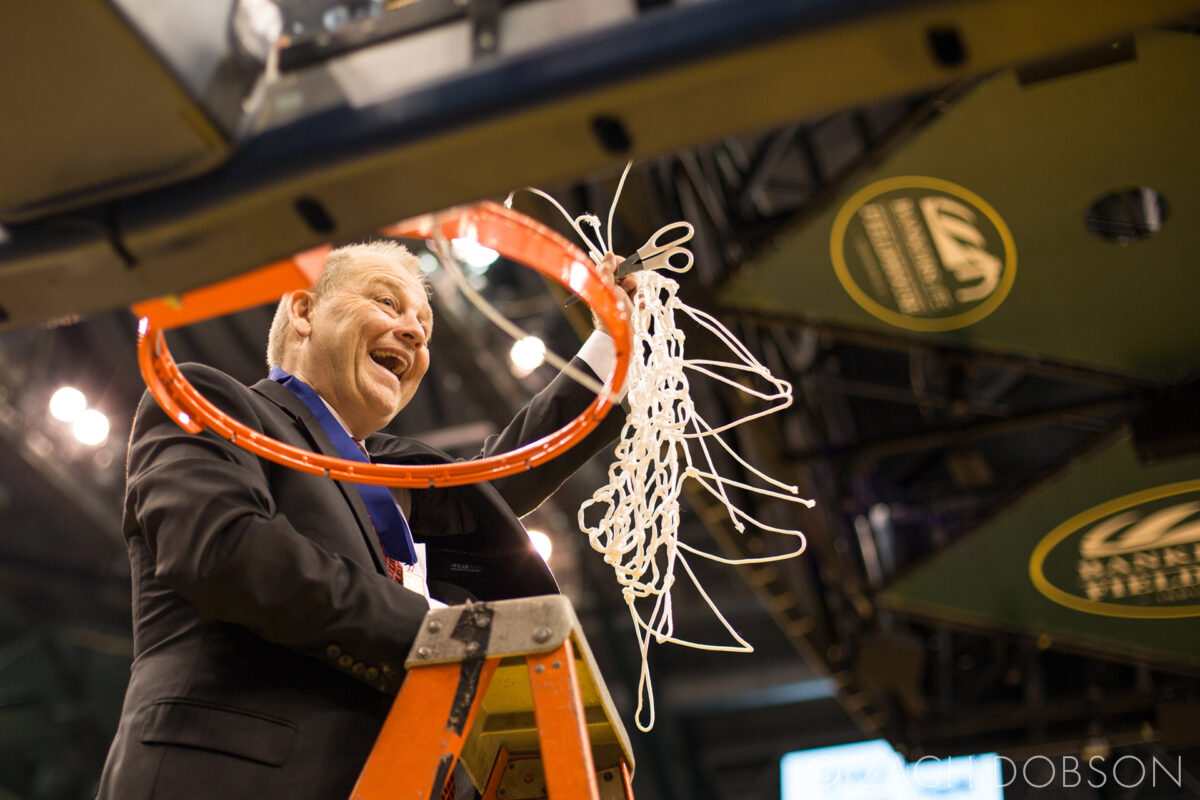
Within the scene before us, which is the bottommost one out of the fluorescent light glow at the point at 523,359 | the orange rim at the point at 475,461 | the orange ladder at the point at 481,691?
the orange ladder at the point at 481,691

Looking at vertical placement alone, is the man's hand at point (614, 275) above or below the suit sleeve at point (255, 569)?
above

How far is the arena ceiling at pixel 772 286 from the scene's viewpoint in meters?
1.17

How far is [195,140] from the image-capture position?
1.23 m

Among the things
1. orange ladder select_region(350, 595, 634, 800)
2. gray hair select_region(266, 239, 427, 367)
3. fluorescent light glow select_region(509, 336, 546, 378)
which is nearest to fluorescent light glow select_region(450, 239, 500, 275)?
fluorescent light glow select_region(509, 336, 546, 378)

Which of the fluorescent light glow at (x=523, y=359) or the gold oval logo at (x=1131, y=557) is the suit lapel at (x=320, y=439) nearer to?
the gold oval logo at (x=1131, y=557)

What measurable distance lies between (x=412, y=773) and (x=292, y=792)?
0.59 feet

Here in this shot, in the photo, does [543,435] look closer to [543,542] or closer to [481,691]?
[481,691]

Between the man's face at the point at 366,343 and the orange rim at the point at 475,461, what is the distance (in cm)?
33

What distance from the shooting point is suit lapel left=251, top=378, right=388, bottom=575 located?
194 cm

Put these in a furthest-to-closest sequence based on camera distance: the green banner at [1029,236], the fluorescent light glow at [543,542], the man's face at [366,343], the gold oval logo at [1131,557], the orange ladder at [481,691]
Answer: the fluorescent light glow at [543,542], the gold oval logo at [1131,557], the green banner at [1029,236], the man's face at [366,343], the orange ladder at [481,691]

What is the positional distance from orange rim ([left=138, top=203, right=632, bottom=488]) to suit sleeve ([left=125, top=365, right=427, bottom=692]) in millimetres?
56

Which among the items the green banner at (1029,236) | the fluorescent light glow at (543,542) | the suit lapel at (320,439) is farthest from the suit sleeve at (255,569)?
the fluorescent light glow at (543,542)

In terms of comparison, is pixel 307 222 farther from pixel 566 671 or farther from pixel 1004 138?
pixel 1004 138

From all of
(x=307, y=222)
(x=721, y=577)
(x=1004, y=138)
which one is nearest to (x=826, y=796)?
(x=721, y=577)
